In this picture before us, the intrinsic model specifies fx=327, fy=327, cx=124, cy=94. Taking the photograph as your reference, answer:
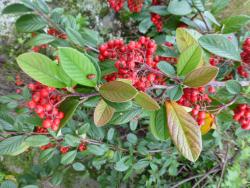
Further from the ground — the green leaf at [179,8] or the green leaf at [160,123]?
the green leaf at [179,8]

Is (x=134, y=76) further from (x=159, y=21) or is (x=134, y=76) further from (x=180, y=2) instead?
(x=159, y=21)

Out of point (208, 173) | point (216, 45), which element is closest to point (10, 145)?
point (216, 45)

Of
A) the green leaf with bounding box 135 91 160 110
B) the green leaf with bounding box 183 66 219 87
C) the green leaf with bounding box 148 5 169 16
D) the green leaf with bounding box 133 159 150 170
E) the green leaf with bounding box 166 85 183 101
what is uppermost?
the green leaf with bounding box 183 66 219 87

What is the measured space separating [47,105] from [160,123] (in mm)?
323

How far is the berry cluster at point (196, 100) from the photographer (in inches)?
35.3

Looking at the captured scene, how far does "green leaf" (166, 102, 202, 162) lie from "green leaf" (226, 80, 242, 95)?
214mm

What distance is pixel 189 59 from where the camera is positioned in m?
0.86

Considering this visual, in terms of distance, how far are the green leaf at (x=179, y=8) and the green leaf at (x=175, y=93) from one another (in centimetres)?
60

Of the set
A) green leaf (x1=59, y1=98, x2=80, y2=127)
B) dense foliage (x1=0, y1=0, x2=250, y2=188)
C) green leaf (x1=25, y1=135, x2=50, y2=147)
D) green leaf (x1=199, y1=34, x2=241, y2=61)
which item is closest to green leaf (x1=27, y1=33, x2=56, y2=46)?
dense foliage (x1=0, y1=0, x2=250, y2=188)

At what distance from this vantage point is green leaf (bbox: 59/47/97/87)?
28.9 inches

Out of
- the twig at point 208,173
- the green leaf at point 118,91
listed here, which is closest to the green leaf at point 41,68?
the green leaf at point 118,91

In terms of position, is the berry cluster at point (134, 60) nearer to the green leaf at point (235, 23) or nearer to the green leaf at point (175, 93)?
the green leaf at point (175, 93)

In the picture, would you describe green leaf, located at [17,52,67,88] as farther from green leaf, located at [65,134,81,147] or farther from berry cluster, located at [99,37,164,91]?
green leaf, located at [65,134,81,147]

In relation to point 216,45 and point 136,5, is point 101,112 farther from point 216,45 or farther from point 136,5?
point 136,5
